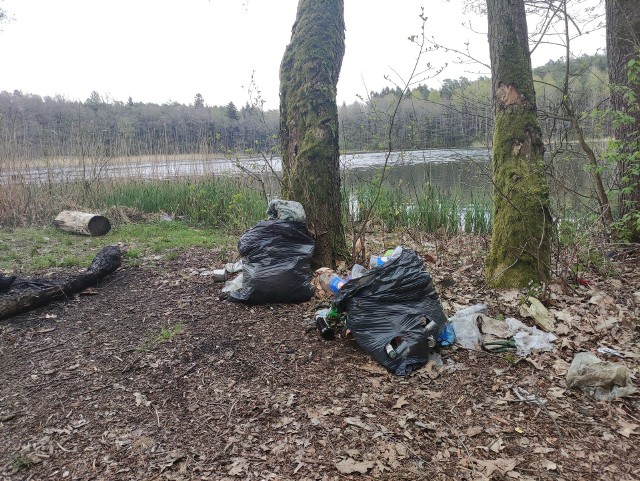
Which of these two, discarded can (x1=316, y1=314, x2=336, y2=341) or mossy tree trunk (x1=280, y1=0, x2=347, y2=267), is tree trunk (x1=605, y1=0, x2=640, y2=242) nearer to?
mossy tree trunk (x1=280, y1=0, x2=347, y2=267)

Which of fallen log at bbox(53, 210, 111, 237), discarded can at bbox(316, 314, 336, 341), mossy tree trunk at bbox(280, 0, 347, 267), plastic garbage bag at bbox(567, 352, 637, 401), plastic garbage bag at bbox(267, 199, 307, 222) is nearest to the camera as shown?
plastic garbage bag at bbox(567, 352, 637, 401)

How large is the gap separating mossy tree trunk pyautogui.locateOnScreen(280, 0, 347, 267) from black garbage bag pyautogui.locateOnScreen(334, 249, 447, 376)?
1.24 meters

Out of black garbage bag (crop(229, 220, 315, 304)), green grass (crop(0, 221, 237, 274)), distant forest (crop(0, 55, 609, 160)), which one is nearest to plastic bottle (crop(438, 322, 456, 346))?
black garbage bag (crop(229, 220, 315, 304))

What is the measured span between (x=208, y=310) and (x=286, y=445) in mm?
1561

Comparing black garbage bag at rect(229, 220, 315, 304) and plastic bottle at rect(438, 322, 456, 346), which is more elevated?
black garbage bag at rect(229, 220, 315, 304)

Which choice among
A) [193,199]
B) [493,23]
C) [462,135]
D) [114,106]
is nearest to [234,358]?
[493,23]

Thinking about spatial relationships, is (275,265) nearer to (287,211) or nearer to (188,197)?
(287,211)

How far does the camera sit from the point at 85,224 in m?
6.50

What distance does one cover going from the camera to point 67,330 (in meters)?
2.89

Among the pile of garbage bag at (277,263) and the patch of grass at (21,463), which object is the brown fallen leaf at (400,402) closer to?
the pile of garbage bag at (277,263)

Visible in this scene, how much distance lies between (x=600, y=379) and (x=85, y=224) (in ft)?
22.0

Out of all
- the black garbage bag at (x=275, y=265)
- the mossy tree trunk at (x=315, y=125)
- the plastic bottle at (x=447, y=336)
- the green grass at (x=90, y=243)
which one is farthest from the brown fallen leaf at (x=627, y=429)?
the green grass at (x=90, y=243)

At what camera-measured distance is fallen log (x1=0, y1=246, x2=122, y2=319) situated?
9.96ft

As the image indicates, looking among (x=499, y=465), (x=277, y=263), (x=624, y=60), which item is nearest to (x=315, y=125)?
(x=277, y=263)
